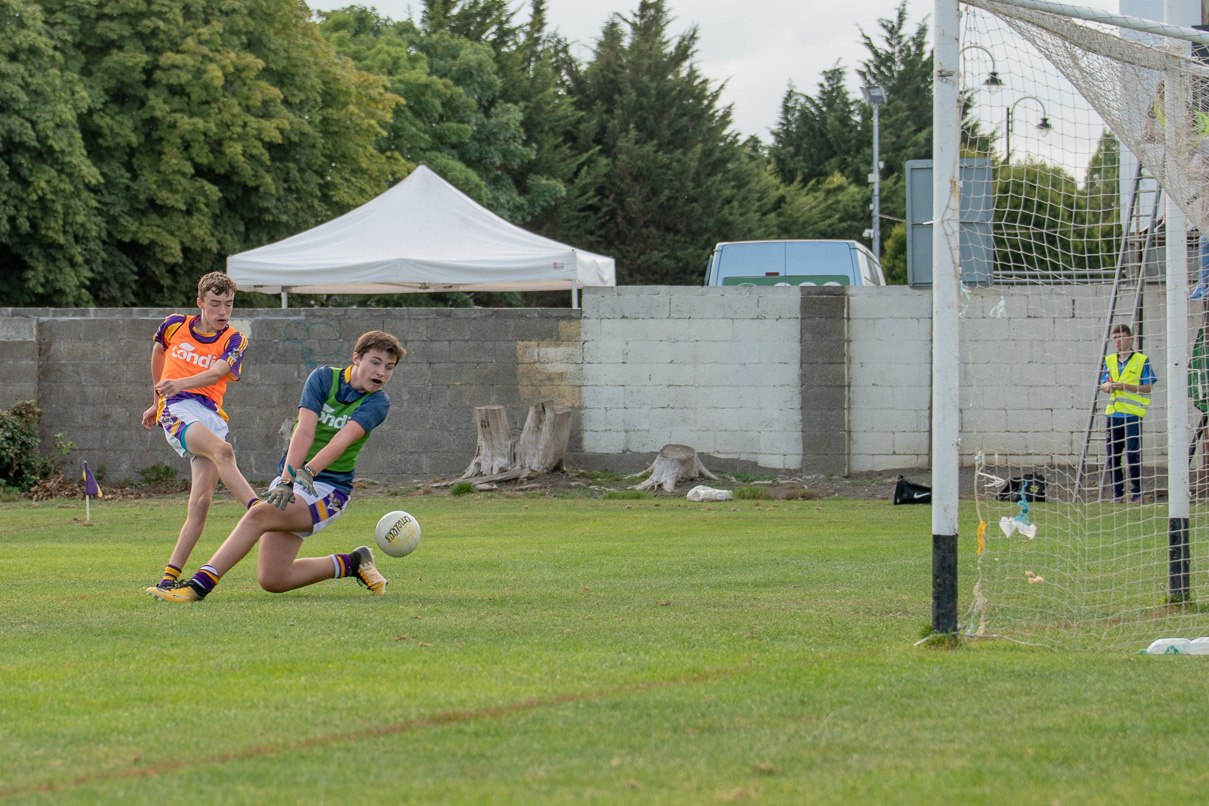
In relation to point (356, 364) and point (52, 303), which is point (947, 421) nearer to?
point (356, 364)

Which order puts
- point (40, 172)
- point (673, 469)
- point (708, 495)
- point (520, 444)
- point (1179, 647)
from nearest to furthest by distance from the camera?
point (1179, 647)
point (708, 495)
point (673, 469)
point (520, 444)
point (40, 172)

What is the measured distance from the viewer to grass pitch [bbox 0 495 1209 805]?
324cm

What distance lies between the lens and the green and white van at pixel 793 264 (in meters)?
17.4

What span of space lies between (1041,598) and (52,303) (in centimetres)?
2265

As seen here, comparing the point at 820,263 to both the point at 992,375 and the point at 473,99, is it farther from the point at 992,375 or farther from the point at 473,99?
the point at 473,99

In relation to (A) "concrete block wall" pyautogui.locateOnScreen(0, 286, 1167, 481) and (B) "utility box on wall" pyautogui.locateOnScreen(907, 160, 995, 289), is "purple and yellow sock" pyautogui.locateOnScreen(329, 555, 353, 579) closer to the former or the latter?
(B) "utility box on wall" pyautogui.locateOnScreen(907, 160, 995, 289)

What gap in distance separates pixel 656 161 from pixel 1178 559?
38.1 metres

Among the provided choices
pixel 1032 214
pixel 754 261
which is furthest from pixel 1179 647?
pixel 754 261

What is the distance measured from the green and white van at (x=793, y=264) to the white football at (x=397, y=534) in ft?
34.7

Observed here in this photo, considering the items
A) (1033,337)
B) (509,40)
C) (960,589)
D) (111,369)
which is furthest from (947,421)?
(509,40)

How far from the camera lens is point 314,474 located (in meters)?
6.50

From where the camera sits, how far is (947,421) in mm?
5258

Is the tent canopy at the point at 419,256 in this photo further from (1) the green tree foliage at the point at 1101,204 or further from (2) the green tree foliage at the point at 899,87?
(2) the green tree foliage at the point at 899,87

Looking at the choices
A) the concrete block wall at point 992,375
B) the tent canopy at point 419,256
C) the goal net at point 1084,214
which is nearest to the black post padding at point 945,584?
the goal net at point 1084,214
